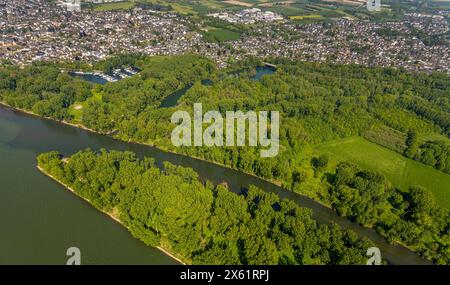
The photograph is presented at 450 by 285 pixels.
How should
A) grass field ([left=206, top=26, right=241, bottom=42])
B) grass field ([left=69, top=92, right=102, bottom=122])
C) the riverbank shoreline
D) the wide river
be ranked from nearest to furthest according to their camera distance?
1. the riverbank shoreline
2. the wide river
3. grass field ([left=69, top=92, right=102, bottom=122])
4. grass field ([left=206, top=26, right=241, bottom=42])

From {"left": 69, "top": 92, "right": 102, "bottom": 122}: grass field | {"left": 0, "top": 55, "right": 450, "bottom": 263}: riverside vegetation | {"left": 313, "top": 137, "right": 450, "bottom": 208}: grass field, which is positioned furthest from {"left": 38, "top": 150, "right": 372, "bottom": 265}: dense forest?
{"left": 69, "top": 92, "right": 102, "bottom": 122}: grass field

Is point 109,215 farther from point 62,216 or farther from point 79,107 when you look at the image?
point 79,107

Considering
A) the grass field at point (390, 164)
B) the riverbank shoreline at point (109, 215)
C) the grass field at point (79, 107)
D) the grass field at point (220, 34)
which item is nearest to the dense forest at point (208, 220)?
the riverbank shoreline at point (109, 215)

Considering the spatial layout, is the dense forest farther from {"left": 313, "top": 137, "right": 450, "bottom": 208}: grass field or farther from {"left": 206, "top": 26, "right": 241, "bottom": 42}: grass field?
{"left": 206, "top": 26, "right": 241, "bottom": 42}: grass field

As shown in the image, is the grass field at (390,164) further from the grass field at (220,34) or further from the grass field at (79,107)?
the grass field at (220,34)

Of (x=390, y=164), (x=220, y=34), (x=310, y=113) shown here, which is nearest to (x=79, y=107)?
(x=310, y=113)
